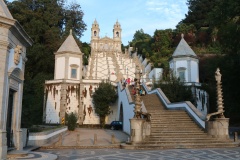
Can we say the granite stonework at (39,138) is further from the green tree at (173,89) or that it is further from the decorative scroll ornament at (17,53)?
the green tree at (173,89)

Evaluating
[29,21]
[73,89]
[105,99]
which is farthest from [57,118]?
[29,21]

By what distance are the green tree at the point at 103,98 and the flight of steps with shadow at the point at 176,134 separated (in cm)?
1198

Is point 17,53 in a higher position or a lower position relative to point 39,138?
higher

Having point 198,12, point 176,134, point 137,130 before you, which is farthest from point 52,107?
point 198,12

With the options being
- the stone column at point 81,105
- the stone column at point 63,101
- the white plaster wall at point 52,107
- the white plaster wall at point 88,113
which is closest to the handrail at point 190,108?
the white plaster wall at point 88,113

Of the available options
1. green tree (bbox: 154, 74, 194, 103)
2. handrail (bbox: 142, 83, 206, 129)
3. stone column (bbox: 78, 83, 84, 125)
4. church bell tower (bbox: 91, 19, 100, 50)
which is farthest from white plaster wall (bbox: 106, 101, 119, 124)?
church bell tower (bbox: 91, 19, 100, 50)

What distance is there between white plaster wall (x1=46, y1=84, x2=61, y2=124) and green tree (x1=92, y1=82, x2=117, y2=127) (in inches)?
157

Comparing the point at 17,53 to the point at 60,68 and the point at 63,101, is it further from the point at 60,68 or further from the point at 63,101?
the point at 60,68

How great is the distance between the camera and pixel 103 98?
29.9 meters

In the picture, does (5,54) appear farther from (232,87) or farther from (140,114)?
(232,87)

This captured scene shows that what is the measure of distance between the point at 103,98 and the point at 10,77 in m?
19.6

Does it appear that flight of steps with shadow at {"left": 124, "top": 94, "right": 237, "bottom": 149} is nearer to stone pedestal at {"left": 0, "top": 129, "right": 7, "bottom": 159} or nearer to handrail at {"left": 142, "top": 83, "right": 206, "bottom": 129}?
handrail at {"left": 142, "top": 83, "right": 206, "bottom": 129}

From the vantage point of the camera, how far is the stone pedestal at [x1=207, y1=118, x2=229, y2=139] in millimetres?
15172

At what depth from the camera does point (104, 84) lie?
30.3 m
